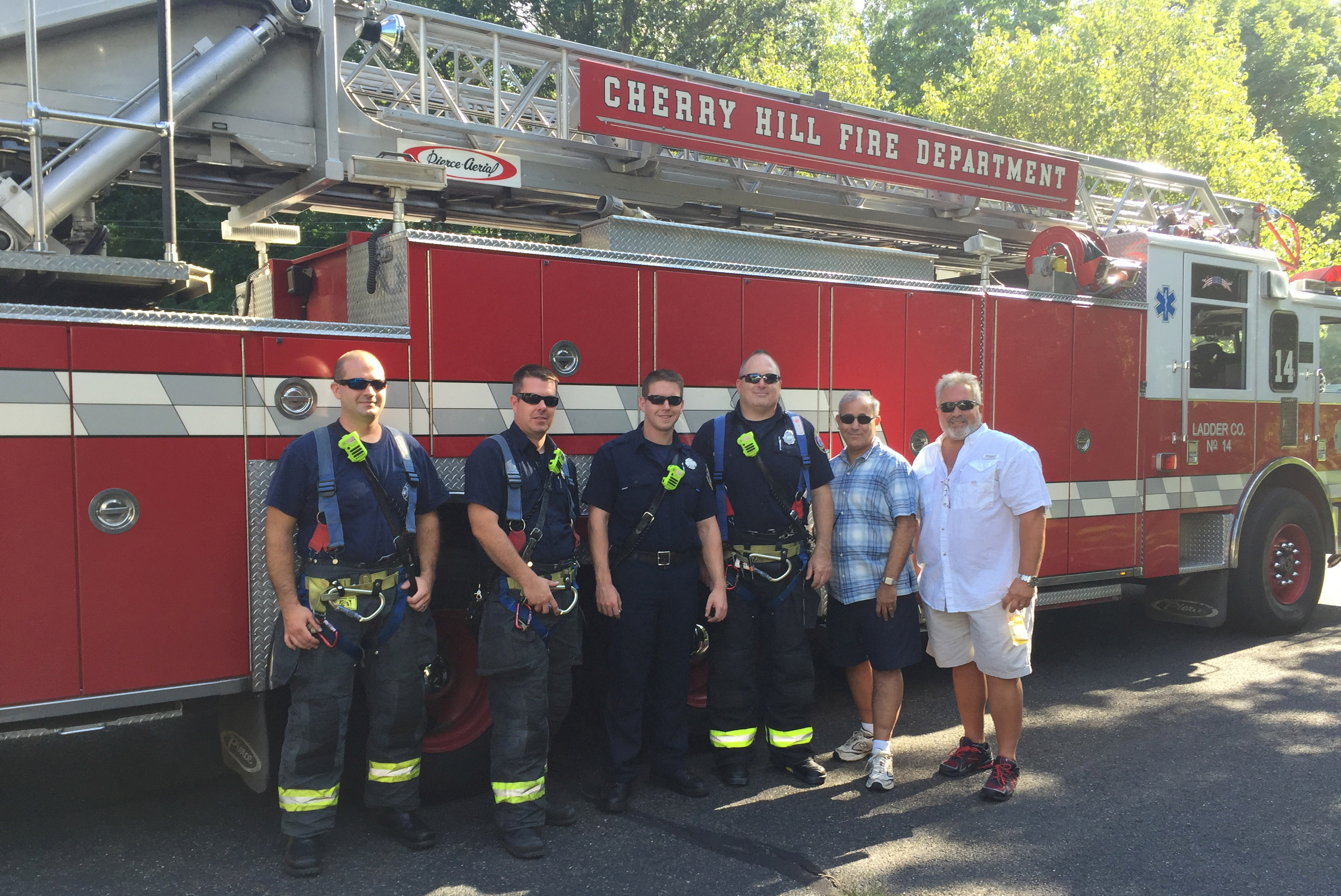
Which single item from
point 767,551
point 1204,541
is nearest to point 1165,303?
point 1204,541

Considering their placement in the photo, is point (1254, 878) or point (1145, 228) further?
point (1145, 228)

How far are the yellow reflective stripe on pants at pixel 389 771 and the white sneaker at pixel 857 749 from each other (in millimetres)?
2176

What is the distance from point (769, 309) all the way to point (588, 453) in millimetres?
1361

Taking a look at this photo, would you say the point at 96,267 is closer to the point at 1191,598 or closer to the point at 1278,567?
the point at 1191,598

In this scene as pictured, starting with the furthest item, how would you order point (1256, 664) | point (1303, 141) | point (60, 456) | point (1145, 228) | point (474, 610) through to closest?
point (1303, 141), point (1145, 228), point (1256, 664), point (474, 610), point (60, 456)

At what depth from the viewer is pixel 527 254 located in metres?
4.57

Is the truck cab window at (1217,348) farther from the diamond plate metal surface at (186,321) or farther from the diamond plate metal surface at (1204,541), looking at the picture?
the diamond plate metal surface at (186,321)

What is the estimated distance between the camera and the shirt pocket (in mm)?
4613

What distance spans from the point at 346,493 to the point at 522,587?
0.77 m

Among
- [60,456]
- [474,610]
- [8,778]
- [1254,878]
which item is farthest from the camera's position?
[8,778]

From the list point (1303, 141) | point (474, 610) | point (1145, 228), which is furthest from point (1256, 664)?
point (1303, 141)

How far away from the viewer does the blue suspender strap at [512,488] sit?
13.1 ft

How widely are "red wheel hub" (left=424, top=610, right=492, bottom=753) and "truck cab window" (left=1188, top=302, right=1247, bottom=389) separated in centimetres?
567

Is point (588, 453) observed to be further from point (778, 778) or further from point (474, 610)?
point (778, 778)
